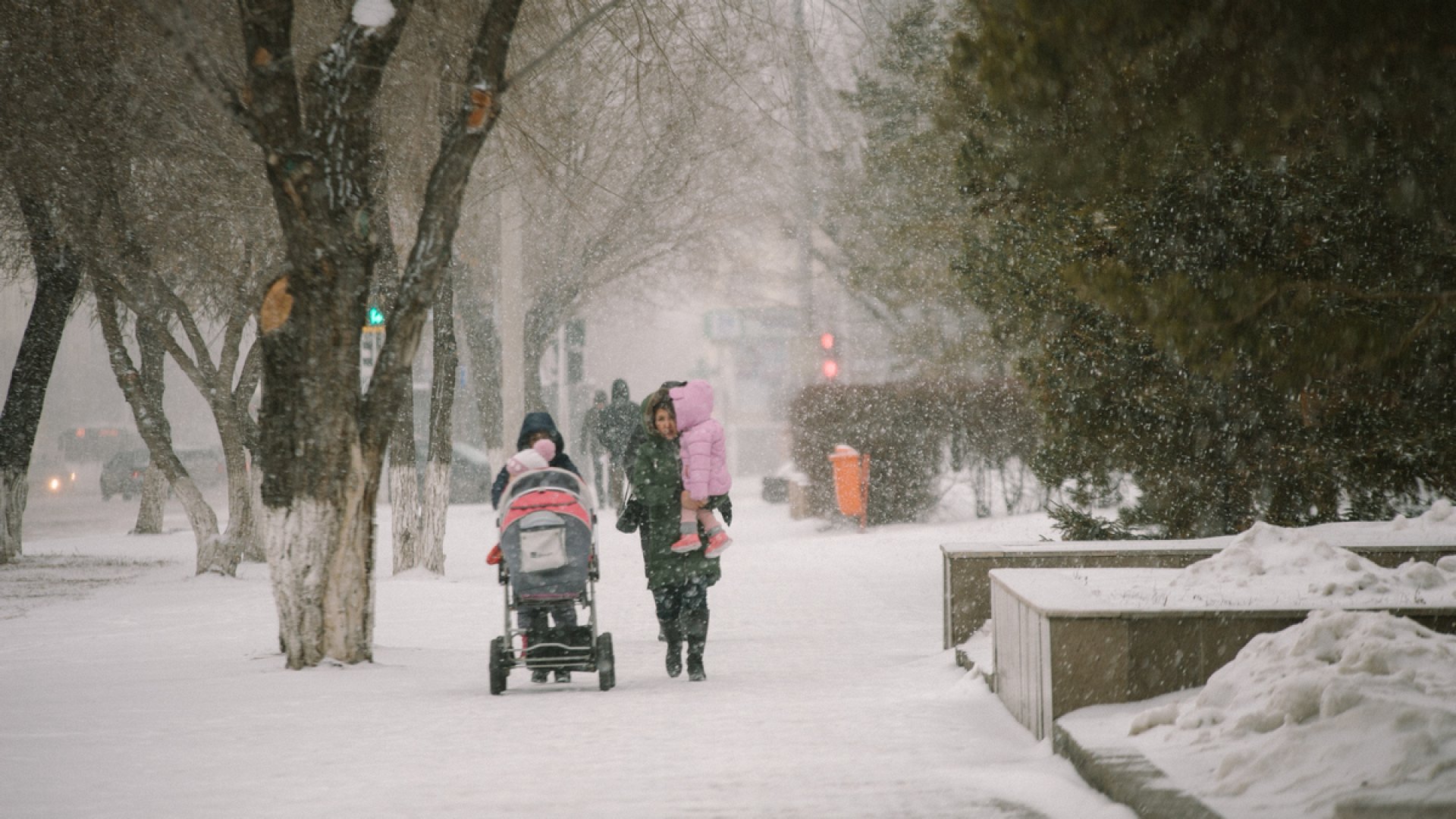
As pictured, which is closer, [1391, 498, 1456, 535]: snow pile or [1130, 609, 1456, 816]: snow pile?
[1130, 609, 1456, 816]: snow pile

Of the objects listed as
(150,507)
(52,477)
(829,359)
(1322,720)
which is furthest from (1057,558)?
(52,477)

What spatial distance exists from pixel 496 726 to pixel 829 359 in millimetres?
17794

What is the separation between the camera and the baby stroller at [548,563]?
7699 millimetres

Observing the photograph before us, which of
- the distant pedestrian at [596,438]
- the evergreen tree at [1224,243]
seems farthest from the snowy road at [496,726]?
the distant pedestrian at [596,438]

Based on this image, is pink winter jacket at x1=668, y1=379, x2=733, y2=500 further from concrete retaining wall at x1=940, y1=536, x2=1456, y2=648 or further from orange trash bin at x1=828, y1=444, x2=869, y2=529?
orange trash bin at x1=828, y1=444, x2=869, y2=529

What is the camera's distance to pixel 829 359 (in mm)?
24047

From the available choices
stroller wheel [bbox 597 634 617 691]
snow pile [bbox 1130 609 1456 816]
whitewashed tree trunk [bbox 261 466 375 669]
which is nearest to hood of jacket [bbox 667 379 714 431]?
stroller wheel [bbox 597 634 617 691]

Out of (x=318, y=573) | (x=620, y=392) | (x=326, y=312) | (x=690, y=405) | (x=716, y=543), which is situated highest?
(x=620, y=392)

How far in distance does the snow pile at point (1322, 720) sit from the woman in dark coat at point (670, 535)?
11.8 ft

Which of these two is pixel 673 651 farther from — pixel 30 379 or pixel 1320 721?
pixel 30 379

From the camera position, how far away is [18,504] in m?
18.0

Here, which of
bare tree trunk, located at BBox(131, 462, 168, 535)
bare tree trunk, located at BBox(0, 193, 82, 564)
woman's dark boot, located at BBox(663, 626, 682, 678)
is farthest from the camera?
bare tree trunk, located at BBox(131, 462, 168, 535)

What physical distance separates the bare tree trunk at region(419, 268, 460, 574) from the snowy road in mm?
2899

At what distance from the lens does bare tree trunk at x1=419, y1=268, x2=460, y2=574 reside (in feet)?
50.3
